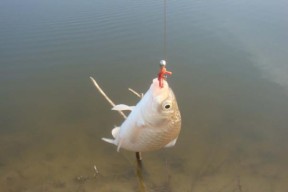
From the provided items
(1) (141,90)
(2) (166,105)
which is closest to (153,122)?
(2) (166,105)

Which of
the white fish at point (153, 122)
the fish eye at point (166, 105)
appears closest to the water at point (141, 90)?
the white fish at point (153, 122)

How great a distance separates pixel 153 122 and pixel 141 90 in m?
3.79

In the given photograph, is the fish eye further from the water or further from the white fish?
the water

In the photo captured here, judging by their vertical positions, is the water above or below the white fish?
below

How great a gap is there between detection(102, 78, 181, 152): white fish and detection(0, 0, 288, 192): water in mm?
1466

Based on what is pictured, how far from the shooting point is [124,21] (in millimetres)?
8586

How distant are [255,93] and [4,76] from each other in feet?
14.2

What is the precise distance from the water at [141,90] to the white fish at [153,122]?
57.7 inches

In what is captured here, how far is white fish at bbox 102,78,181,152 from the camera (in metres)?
2.52

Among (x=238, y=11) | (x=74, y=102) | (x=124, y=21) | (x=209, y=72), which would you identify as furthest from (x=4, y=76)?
(x=238, y=11)

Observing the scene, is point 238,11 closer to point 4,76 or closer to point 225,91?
point 225,91

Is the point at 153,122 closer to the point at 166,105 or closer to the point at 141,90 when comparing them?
the point at 166,105

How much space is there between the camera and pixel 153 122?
102 inches

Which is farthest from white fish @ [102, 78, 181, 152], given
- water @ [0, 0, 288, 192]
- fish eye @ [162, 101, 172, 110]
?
water @ [0, 0, 288, 192]
